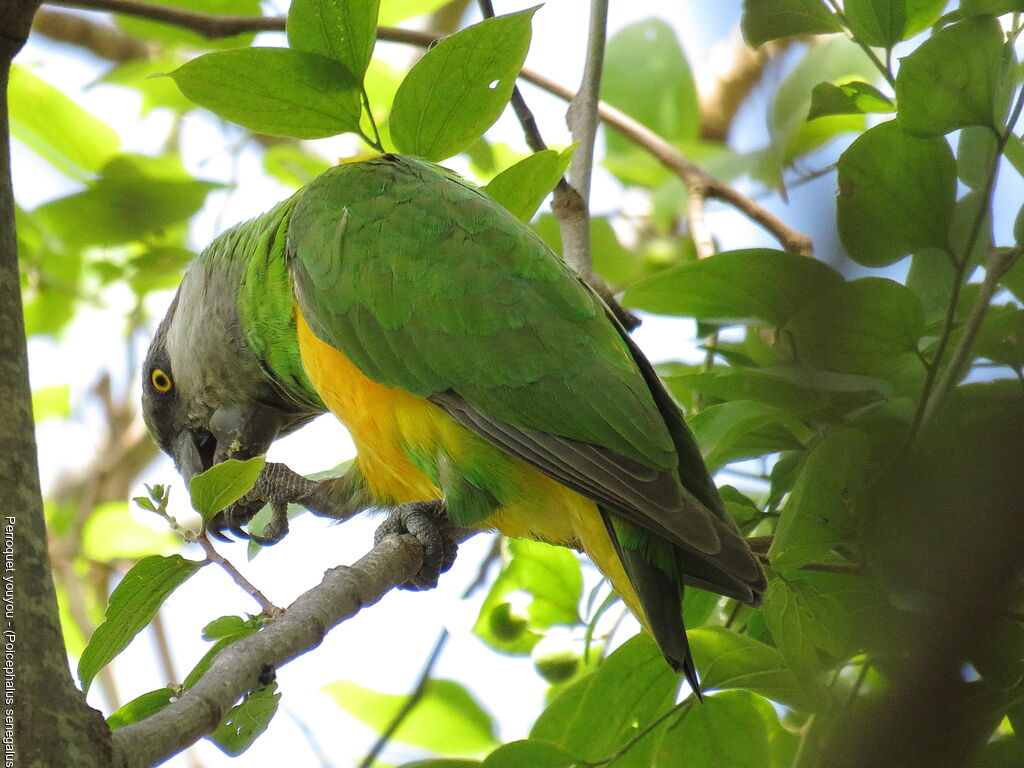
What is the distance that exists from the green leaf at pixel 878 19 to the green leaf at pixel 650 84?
1.95 metres

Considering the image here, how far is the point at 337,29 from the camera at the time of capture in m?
2.26

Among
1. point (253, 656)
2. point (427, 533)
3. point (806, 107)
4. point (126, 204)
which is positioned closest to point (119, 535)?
point (126, 204)

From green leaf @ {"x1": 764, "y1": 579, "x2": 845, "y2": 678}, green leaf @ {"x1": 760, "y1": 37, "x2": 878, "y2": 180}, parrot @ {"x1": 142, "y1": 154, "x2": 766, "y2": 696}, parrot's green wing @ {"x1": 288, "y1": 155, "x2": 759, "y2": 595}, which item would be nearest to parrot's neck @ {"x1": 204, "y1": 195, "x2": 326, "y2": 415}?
parrot @ {"x1": 142, "y1": 154, "x2": 766, "y2": 696}

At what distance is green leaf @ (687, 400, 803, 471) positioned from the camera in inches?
79.4

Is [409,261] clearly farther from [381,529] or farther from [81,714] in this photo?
[81,714]

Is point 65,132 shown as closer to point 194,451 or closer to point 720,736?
point 194,451

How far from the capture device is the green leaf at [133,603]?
1759 mm

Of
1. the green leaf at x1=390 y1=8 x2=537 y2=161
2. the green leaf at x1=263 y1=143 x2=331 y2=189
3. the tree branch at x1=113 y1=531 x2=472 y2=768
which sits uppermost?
the green leaf at x1=263 y1=143 x2=331 y2=189

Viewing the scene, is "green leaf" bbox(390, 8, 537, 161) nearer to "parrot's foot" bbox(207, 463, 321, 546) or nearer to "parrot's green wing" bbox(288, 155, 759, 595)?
"parrot's green wing" bbox(288, 155, 759, 595)

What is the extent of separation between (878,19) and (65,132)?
2630 mm

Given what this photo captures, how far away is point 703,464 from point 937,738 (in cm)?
173

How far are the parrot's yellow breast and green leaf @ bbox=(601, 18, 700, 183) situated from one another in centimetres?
181

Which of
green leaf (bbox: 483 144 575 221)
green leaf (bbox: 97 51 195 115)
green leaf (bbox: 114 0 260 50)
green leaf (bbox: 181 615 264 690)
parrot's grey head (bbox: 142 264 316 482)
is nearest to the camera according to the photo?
green leaf (bbox: 181 615 264 690)

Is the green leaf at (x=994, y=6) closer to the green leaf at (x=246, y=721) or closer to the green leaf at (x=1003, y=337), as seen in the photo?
the green leaf at (x=1003, y=337)
